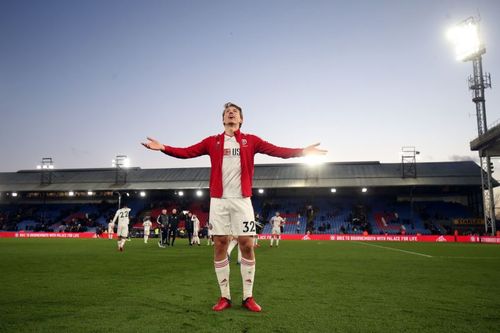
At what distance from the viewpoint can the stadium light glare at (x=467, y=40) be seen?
1330 inches

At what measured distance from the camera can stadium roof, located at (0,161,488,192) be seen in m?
42.5

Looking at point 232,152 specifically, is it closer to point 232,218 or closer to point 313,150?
point 232,218

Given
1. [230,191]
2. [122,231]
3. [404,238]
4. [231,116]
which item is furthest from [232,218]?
[404,238]

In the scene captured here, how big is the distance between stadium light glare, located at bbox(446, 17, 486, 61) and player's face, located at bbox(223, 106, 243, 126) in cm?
3665

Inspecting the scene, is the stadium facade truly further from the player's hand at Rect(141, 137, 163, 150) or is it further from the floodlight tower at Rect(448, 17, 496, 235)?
the player's hand at Rect(141, 137, 163, 150)

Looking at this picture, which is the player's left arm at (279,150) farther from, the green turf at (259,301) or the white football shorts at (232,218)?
the green turf at (259,301)

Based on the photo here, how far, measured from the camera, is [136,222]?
47375mm

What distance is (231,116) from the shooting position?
16.6 ft

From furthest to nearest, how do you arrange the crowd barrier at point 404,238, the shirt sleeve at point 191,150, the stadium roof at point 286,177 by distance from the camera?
the stadium roof at point 286,177 → the crowd barrier at point 404,238 → the shirt sleeve at point 191,150

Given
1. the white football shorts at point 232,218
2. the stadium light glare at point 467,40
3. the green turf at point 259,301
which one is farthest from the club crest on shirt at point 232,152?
the stadium light glare at point 467,40

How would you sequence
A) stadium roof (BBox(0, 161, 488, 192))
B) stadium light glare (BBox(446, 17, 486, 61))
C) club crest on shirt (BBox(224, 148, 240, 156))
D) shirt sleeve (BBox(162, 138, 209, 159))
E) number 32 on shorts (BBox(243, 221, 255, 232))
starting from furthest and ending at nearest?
stadium roof (BBox(0, 161, 488, 192)), stadium light glare (BBox(446, 17, 486, 61)), shirt sleeve (BBox(162, 138, 209, 159)), club crest on shirt (BBox(224, 148, 240, 156)), number 32 on shorts (BBox(243, 221, 255, 232))

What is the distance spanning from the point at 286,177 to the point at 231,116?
4233 centimetres

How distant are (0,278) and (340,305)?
660cm

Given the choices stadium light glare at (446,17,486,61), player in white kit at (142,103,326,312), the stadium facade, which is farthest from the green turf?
the stadium facade
